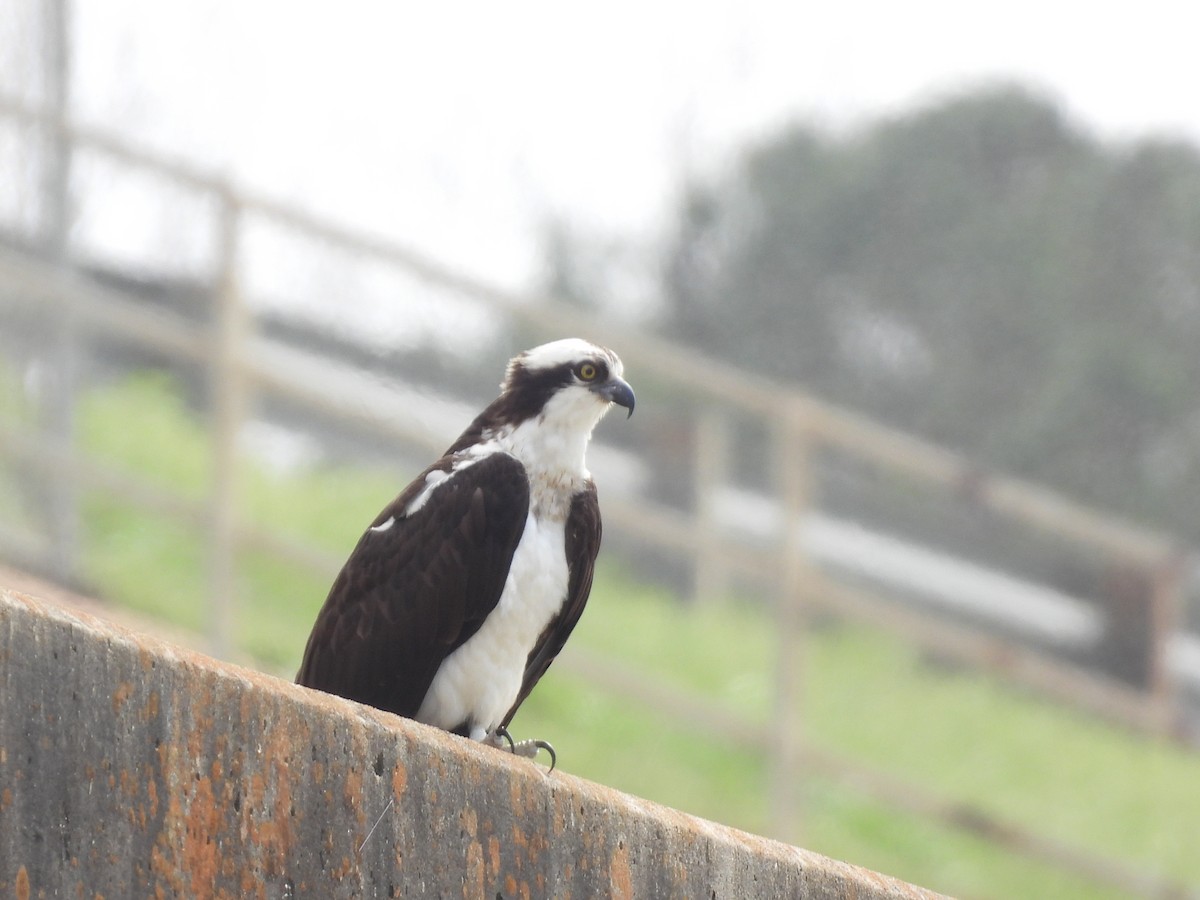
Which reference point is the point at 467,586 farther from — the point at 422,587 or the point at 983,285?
the point at 983,285

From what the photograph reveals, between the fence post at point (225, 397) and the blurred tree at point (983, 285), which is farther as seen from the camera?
the blurred tree at point (983, 285)

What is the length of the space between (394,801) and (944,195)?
17.0m

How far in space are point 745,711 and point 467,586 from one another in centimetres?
687

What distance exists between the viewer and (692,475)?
1055cm

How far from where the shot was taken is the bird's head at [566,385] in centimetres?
472

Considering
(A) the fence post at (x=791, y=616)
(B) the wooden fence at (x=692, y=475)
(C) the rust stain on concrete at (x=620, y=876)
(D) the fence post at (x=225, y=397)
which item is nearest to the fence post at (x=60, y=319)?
(B) the wooden fence at (x=692, y=475)

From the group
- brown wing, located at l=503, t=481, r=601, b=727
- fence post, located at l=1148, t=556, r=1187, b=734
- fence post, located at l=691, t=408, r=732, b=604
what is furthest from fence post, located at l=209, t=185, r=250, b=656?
fence post, located at l=1148, t=556, r=1187, b=734

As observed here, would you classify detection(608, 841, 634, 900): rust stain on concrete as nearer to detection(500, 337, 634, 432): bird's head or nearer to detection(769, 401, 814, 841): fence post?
detection(500, 337, 634, 432): bird's head

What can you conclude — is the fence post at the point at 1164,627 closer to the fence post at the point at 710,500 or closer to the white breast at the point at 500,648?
the fence post at the point at 710,500

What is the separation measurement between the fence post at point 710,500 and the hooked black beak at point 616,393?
5.45 m

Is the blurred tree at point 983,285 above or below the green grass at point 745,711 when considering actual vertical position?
above

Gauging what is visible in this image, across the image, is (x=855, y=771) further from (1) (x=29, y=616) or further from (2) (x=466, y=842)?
(1) (x=29, y=616)

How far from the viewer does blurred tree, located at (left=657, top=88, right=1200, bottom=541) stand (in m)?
17.3

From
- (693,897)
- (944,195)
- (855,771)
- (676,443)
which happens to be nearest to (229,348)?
(676,443)
